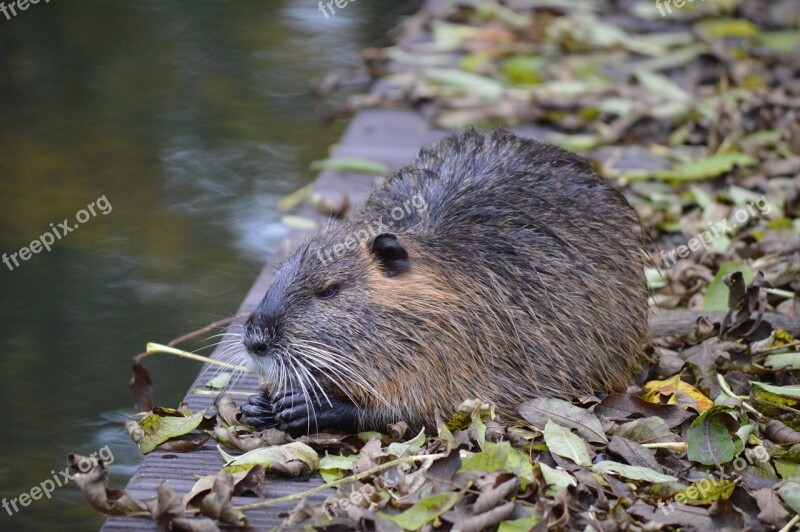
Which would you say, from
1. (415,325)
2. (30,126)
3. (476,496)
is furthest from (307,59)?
(476,496)

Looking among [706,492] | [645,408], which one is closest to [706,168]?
[645,408]

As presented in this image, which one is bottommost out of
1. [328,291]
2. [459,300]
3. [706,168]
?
[706,168]

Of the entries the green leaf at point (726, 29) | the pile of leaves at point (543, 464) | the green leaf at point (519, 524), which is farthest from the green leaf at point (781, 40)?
the green leaf at point (519, 524)

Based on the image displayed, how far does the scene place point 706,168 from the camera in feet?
Answer: 18.5

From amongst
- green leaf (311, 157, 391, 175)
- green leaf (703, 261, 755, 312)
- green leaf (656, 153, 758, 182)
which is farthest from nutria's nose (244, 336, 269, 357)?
green leaf (656, 153, 758, 182)

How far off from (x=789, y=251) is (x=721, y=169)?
1.07 meters

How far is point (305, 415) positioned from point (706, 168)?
121 inches

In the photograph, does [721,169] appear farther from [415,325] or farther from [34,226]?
[34,226]

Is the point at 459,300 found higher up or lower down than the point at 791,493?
higher up

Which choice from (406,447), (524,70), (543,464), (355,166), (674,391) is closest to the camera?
(543,464)

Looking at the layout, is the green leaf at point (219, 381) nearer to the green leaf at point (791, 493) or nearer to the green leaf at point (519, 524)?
the green leaf at point (519, 524)

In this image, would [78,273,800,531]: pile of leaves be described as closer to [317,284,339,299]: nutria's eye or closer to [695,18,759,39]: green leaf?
[317,284,339,299]: nutria's eye

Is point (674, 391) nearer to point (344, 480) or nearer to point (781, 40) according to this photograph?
point (344, 480)

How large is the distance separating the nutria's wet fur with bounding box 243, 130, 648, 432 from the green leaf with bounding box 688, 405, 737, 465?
0.51m
